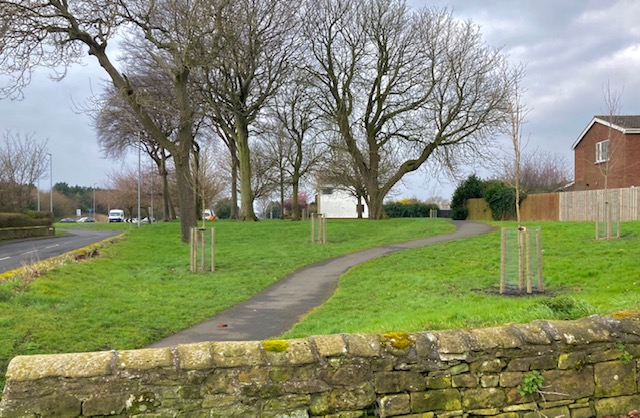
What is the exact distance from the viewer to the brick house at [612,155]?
32.9 m

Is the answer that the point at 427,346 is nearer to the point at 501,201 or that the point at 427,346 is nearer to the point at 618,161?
the point at 618,161

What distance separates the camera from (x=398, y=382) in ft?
14.0

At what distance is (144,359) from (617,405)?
4113mm

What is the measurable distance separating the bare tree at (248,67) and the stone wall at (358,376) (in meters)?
22.3

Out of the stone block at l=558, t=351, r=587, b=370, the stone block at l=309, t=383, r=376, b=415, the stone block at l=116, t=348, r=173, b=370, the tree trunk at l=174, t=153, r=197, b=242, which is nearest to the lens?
the stone block at l=116, t=348, r=173, b=370

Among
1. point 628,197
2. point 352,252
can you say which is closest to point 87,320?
point 352,252

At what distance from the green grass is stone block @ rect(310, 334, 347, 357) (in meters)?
1.77

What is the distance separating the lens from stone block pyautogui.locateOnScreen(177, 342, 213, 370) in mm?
3973

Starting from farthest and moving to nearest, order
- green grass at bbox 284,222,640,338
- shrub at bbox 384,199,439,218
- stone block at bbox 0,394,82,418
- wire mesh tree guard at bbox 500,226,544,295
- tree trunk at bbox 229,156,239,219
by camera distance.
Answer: shrub at bbox 384,199,439,218
tree trunk at bbox 229,156,239,219
wire mesh tree guard at bbox 500,226,544,295
green grass at bbox 284,222,640,338
stone block at bbox 0,394,82,418

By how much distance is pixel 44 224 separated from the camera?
3431 centimetres

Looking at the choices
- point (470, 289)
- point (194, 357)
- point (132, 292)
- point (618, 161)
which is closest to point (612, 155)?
point (618, 161)

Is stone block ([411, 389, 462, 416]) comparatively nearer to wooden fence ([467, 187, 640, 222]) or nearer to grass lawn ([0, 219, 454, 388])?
grass lawn ([0, 219, 454, 388])

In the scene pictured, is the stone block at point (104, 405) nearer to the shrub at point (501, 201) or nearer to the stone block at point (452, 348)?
the stone block at point (452, 348)

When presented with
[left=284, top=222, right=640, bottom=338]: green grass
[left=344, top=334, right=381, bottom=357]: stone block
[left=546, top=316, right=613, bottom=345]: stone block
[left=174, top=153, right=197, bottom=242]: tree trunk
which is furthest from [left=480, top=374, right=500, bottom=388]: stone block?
[left=174, top=153, right=197, bottom=242]: tree trunk
